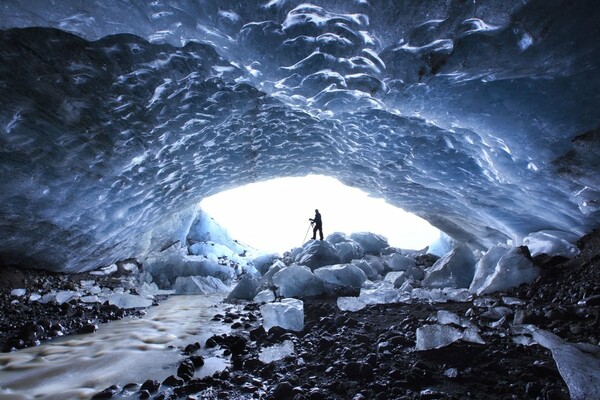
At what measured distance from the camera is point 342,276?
5348 mm

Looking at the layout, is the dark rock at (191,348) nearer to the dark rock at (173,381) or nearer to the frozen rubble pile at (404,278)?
the dark rock at (173,381)

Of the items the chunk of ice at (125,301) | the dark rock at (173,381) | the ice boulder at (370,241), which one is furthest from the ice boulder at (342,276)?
the ice boulder at (370,241)

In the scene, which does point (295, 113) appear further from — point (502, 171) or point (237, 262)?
point (237, 262)

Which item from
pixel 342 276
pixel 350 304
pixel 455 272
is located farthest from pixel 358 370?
pixel 455 272

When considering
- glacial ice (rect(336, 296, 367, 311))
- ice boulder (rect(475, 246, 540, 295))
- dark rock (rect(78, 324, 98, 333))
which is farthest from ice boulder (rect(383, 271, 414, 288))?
dark rock (rect(78, 324, 98, 333))

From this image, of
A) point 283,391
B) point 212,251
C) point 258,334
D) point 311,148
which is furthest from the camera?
point 212,251

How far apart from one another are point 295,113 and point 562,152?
311 cm

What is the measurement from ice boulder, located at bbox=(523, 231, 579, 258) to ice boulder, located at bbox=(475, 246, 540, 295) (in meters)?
0.59

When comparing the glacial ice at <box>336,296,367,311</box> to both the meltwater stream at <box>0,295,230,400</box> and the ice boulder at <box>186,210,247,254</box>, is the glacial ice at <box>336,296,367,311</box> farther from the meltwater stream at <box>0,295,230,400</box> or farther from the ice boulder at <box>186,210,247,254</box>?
the ice boulder at <box>186,210,247,254</box>

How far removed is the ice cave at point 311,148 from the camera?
6.93 feet

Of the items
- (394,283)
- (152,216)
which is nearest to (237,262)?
(152,216)

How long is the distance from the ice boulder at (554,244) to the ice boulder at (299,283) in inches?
130

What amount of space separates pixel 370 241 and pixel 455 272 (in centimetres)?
520

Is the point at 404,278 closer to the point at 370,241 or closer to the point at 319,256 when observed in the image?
the point at 319,256
